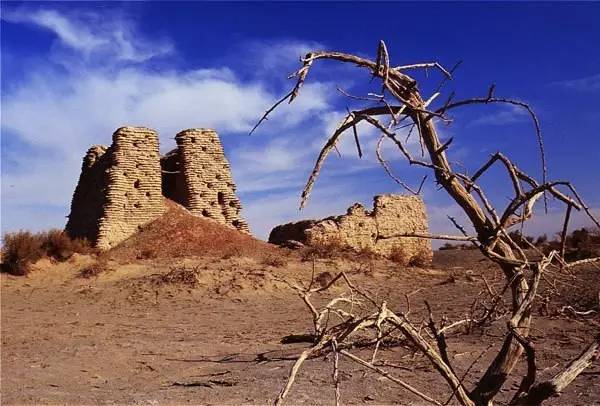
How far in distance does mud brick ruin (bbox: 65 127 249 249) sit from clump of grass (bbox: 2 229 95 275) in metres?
0.76

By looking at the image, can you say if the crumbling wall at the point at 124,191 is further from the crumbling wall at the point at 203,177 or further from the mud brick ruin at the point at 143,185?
the crumbling wall at the point at 203,177

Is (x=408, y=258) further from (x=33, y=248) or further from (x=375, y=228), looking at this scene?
(x=33, y=248)

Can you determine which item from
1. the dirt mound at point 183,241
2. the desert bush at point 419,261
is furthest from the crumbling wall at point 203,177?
the desert bush at point 419,261

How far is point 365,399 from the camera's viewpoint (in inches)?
205

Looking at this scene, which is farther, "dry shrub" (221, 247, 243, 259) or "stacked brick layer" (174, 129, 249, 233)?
"stacked brick layer" (174, 129, 249, 233)

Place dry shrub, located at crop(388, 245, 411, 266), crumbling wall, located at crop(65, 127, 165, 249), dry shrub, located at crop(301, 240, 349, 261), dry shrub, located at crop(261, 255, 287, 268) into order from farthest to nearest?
dry shrub, located at crop(388, 245, 411, 266)
crumbling wall, located at crop(65, 127, 165, 249)
dry shrub, located at crop(301, 240, 349, 261)
dry shrub, located at crop(261, 255, 287, 268)

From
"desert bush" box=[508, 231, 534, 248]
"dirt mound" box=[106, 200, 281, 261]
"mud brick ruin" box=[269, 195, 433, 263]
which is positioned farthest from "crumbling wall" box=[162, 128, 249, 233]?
"desert bush" box=[508, 231, 534, 248]

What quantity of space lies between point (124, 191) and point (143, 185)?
1.86 feet

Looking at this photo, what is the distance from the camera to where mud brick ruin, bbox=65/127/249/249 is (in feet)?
54.2

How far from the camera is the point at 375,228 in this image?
20.0 meters

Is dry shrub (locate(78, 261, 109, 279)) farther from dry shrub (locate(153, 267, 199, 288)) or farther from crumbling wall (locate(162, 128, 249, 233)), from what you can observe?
crumbling wall (locate(162, 128, 249, 233))

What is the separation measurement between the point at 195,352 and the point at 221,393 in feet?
8.61

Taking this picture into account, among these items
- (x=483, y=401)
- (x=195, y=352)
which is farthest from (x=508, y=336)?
(x=195, y=352)

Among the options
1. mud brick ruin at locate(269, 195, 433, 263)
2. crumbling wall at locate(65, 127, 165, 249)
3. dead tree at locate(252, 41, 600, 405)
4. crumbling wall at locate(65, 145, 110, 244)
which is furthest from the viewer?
mud brick ruin at locate(269, 195, 433, 263)
